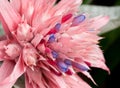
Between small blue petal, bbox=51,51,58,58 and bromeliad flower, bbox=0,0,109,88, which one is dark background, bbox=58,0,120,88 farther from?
small blue petal, bbox=51,51,58,58

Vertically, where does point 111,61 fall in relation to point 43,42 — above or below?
below

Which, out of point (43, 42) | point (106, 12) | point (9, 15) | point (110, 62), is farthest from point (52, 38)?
point (110, 62)

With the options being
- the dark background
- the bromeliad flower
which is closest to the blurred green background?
the dark background

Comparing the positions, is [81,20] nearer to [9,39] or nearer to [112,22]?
[9,39]

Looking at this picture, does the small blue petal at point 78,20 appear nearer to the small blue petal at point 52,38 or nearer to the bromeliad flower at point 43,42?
the bromeliad flower at point 43,42

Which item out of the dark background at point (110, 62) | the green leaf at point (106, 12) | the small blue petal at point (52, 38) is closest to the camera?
the small blue petal at point (52, 38)

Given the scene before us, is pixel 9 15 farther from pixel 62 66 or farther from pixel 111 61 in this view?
pixel 111 61

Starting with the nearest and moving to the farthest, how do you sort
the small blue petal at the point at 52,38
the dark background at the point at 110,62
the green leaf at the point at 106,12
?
1. the small blue petal at the point at 52,38
2. the green leaf at the point at 106,12
3. the dark background at the point at 110,62

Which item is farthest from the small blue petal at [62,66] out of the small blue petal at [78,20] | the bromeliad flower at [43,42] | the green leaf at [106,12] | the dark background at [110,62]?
the dark background at [110,62]
